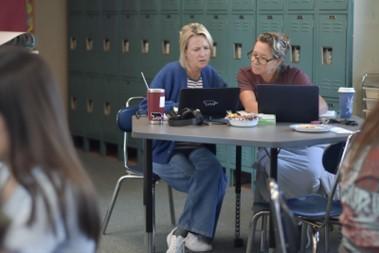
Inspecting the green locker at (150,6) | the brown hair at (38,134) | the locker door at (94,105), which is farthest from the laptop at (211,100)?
the locker door at (94,105)

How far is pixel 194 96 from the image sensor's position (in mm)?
3439

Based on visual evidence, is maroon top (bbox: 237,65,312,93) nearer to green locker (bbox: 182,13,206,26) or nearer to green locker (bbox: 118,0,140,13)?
green locker (bbox: 182,13,206,26)

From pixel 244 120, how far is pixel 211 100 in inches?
10.1

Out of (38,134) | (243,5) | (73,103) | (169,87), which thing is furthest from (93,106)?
(38,134)

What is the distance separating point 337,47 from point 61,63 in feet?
11.0

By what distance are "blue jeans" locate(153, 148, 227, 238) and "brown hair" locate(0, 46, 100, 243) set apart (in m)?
2.26

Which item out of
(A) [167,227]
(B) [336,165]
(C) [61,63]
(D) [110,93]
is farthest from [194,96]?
(C) [61,63]

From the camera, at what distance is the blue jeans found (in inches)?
144

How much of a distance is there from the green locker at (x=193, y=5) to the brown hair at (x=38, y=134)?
4354 mm

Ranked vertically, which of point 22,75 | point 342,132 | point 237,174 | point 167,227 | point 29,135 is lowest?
point 167,227

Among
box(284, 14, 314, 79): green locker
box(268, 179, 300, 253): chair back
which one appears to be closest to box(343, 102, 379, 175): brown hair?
box(268, 179, 300, 253): chair back

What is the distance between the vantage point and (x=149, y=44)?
6.17m

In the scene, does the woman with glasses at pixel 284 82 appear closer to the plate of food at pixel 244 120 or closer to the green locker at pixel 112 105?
the plate of food at pixel 244 120

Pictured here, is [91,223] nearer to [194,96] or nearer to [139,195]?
[194,96]
